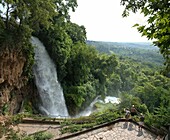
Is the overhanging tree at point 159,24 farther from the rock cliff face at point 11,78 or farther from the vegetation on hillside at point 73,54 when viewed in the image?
the rock cliff face at point 11,78

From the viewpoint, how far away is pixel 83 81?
2786 cm

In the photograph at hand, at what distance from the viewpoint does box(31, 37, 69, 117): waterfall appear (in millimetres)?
20203

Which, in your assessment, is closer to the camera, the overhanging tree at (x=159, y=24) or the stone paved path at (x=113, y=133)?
the overhanging tree at (x=159, y=24)

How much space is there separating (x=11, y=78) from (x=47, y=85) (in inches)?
181

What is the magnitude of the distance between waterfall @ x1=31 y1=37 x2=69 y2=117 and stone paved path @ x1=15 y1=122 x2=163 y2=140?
21.6 feet

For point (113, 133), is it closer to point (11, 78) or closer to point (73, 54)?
point (11, 78)

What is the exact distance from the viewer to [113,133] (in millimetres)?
12023

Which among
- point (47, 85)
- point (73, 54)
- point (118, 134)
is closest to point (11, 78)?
point (47, 85)

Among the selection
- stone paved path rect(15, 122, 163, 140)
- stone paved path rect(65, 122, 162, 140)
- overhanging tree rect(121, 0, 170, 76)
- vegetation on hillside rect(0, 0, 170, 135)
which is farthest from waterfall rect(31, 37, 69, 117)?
overhanging tree rect(121, 0, 170, 76)

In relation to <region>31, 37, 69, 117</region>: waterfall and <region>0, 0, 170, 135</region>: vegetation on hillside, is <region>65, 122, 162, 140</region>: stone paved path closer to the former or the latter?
<region>0, 0, 170, 135</region>: vegetation on hillside

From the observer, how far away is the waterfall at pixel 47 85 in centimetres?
2020

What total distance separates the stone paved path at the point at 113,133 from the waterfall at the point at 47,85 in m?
6.57

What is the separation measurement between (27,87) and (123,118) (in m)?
10.0

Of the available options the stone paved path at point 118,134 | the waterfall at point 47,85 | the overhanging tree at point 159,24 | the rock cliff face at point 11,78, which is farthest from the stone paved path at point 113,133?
the overhanging tree at point 159,24
